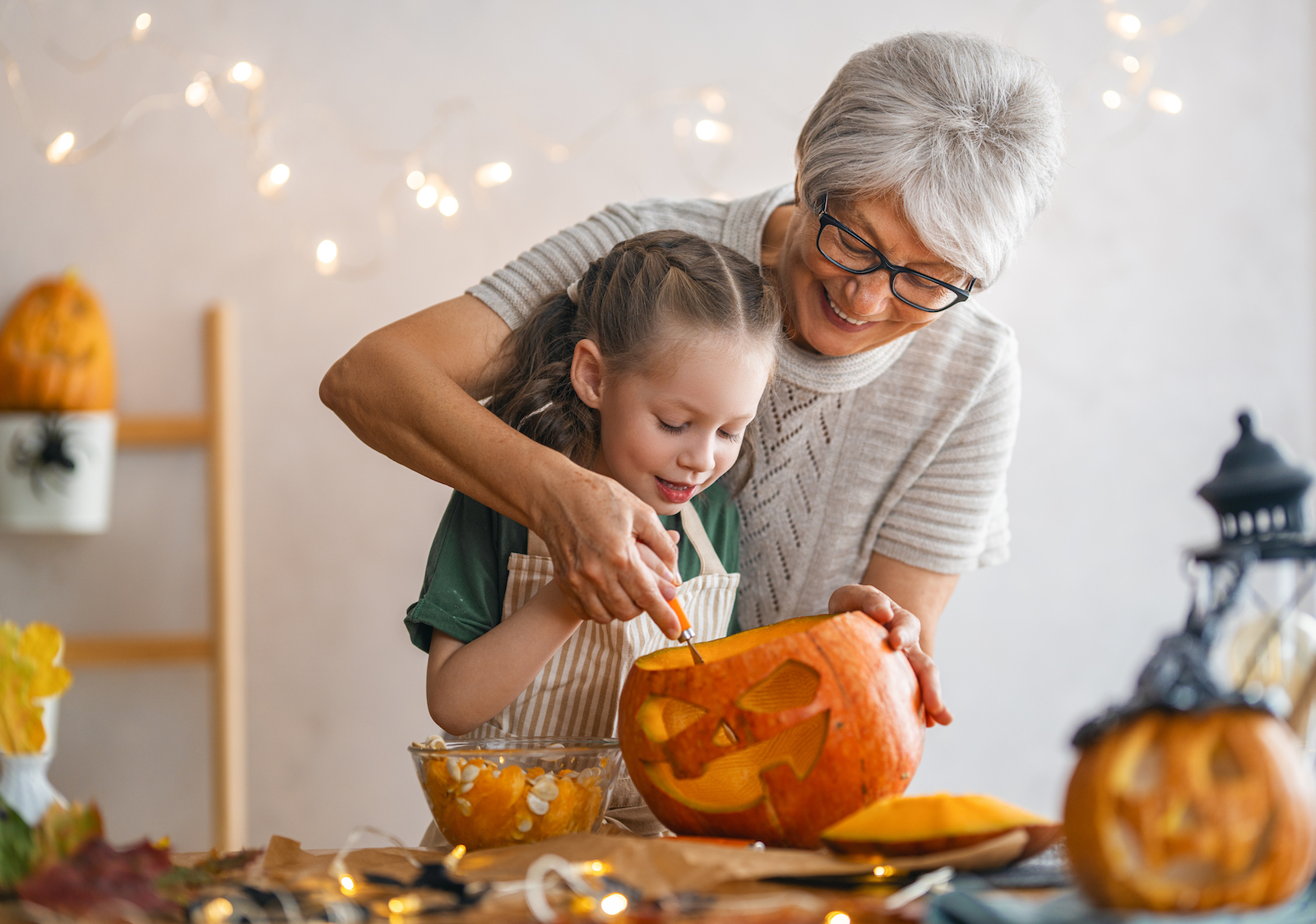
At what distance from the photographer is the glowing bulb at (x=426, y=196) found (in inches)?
71.4

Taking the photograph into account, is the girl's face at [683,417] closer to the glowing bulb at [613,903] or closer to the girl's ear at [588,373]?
the girl's ear at [588,373]

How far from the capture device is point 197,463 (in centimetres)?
181

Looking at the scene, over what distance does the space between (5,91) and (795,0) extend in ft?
4.66

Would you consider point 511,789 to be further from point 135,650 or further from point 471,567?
point 135,650

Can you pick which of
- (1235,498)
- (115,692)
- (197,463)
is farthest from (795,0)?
(115,692)

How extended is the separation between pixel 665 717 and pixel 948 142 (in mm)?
545

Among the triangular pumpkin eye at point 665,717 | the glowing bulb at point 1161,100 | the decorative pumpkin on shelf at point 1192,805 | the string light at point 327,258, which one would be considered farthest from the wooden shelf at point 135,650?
the glowing bulb at point 1161,100

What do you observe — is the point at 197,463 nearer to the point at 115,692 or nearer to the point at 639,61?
the point at 115,692

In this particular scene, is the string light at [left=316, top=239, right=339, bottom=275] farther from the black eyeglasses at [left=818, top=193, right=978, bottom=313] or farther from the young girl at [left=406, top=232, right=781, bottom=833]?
the black eyeglasses at [left=818, top=193, right=978, bottom=313]

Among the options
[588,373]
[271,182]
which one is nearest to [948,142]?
[588,373]

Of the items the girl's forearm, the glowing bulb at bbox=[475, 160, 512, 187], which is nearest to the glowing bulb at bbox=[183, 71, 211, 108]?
the glowing bulb at bbox=[475, 160, 512, 187]

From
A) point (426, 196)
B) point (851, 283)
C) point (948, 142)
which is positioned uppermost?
point (426, 196)

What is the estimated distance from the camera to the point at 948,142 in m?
0.87

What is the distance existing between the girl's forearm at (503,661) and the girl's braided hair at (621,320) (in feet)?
0.62
